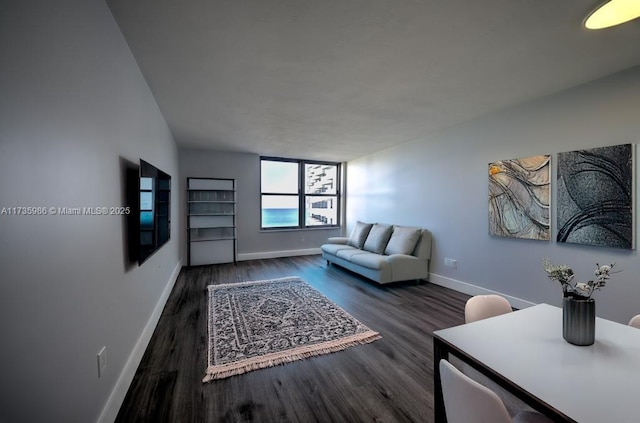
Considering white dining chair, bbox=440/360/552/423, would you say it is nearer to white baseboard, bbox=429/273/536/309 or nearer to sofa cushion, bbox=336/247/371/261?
white baseboard, bbox=429/273/536/309

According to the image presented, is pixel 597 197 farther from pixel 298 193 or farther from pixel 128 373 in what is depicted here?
pixel 298 193

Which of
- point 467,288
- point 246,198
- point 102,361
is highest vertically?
point 246,198

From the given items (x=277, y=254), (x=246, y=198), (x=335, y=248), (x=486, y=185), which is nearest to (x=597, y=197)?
(x=486, y=185)

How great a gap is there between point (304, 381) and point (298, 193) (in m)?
5.15

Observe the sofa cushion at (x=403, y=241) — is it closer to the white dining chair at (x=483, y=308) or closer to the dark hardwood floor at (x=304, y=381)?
the dark hardwood floor at (x=304, y=381)

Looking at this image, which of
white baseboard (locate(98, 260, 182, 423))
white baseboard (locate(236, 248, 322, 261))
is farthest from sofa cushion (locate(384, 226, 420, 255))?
white baseboard (locate(98, 260, 182, 423))

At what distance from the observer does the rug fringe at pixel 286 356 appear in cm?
200

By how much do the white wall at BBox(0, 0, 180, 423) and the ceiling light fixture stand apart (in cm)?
273

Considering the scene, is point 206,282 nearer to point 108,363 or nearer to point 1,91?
point 108,363

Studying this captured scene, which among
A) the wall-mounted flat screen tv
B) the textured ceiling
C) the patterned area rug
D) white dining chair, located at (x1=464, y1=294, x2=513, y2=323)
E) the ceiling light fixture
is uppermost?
the textured ceiling

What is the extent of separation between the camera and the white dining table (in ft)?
2.57

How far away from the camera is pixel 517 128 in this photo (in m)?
3.16

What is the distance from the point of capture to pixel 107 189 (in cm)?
158

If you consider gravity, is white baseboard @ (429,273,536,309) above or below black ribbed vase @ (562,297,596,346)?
below
